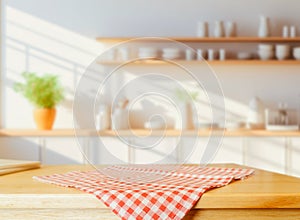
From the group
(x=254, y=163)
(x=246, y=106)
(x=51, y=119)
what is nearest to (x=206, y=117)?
(x=246, y=106)

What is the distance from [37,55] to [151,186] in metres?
3.61

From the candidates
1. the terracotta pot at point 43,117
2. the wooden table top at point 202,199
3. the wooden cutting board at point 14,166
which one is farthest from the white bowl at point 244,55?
the wooden table top at point 202,199

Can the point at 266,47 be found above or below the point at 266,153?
above

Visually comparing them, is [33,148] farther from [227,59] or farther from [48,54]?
[227,59]

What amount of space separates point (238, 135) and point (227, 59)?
770mm

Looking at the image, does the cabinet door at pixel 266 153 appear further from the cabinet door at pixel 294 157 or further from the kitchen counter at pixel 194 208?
the kitchen counter at pixel 194 208

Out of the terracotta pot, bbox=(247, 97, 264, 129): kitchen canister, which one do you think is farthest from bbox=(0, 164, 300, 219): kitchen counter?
bbox=(247, 97, 264, 129): kitchen canister

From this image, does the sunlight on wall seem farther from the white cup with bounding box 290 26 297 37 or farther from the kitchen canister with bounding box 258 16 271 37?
the white cup with bounding box 290 26 297 37

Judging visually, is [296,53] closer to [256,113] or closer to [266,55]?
[266,55]

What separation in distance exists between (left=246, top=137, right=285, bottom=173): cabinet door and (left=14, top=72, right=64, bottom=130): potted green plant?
1.63m

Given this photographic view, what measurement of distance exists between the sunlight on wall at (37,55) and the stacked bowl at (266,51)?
4.49 ft

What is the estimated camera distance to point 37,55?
4.80 meters

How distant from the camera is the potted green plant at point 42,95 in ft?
14.8

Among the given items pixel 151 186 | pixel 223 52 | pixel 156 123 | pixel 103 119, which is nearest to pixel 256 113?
pixel 223 52
